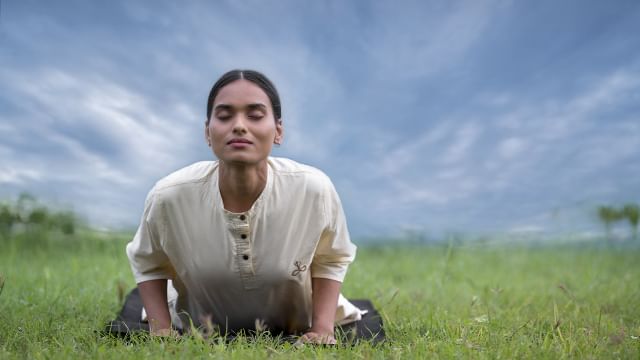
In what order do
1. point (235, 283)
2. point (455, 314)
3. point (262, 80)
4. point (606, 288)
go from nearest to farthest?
point (262, 80) → point (235, 283) → point (455, 314) → point (606, 288)

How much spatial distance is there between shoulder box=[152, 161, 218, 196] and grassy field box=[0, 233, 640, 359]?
84cm

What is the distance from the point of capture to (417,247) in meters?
9.56

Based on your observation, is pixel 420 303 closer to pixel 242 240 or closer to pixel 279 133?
pixel 242 240

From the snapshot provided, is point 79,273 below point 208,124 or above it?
below

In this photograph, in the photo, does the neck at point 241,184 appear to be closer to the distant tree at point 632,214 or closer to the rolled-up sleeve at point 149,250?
the rolled-up sleeve at point 149,250

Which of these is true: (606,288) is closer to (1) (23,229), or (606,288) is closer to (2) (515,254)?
(2) (515,254)

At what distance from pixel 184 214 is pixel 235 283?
19.3 inches

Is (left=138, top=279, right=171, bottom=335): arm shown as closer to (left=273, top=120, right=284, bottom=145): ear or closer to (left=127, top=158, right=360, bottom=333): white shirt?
(left=127, top=158, right=360, bottom=333): white shirt

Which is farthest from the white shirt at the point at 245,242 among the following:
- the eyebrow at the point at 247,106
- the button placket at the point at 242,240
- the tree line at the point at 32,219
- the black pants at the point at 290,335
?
the tree line at the point at 32,219

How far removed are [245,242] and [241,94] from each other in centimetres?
83

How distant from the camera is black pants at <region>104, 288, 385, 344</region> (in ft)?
12.4

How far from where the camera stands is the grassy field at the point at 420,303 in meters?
3.33

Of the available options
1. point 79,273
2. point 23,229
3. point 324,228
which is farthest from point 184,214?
point 23,229

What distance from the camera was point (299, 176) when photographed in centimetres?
393
